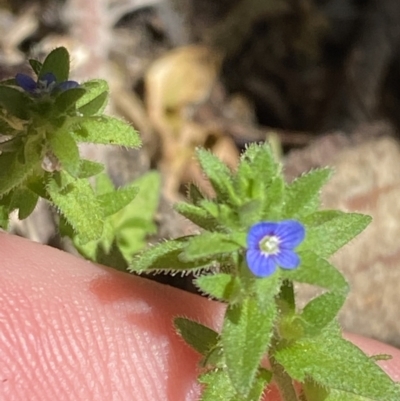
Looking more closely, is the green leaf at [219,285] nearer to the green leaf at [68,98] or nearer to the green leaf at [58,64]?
the green leaf at [68,98]

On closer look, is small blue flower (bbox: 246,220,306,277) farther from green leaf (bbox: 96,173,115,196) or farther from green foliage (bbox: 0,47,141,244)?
green leaf (bbox: 96,173,115,196)

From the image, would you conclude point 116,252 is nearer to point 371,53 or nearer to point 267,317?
point 267,317

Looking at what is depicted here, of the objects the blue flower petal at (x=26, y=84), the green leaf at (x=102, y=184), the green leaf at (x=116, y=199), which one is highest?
the blue flower petal at (x=26, y=84)

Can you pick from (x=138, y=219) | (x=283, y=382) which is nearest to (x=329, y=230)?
(x=283, y=382)

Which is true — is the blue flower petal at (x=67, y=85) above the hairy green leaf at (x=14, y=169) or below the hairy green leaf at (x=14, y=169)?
above

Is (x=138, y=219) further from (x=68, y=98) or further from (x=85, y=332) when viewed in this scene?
(x=68, y=98)

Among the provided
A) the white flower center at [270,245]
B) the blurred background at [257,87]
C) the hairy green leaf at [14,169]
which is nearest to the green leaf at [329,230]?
the white flower center at [270,245]
